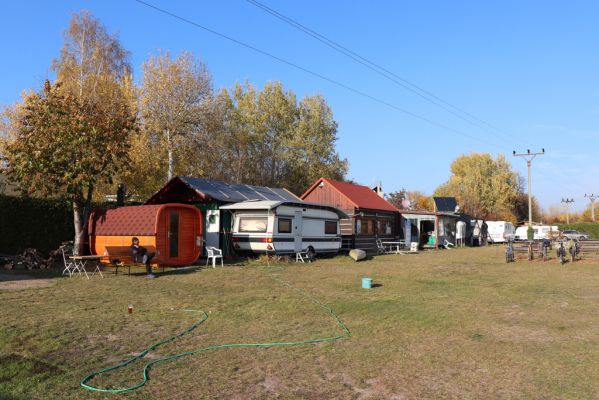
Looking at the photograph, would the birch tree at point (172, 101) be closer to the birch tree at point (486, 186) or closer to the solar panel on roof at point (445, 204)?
the solar panel on roof at point (445, 204)

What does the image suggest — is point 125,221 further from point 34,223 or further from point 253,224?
point 253,224

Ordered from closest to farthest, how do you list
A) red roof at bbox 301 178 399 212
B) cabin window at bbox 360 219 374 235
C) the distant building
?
cabin window at bbox 360 219 374 235, red roof at bbox 301 178 399 212, the distant building

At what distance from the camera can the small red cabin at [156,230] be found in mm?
18641

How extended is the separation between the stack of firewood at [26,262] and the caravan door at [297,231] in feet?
34.4

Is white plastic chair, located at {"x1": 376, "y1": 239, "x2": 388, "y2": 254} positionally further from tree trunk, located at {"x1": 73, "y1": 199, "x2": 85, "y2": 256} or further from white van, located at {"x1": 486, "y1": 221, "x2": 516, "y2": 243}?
white van, located at {"x1": 486, "y1": 221, "x2": 516, "y2": 243}

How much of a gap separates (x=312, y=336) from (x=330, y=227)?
61.6ft

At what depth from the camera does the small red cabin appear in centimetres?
1864

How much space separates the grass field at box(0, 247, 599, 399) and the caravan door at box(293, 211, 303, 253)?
9.08 meters

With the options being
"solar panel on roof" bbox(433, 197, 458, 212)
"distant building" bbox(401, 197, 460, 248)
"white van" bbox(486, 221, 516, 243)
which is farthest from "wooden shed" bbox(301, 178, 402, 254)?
"white van" bbox(486, 221, 516, 243)

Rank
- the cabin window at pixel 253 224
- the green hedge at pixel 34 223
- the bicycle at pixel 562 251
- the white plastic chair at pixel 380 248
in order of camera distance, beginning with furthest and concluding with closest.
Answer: the white plastic chair at pixel 380 248, the bicycle at pixel 562 251, the cabin window at pixel 253 224, the green hedge at pixel 34 223

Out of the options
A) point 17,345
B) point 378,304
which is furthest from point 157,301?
point 378,304

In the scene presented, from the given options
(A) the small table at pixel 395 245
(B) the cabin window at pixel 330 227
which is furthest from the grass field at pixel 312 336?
(A) the small table at pixel 395 245

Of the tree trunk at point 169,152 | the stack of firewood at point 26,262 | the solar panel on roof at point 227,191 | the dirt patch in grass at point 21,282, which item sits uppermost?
the tree trunk at point 169,152

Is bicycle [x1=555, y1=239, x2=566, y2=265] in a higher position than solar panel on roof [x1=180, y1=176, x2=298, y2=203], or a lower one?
lower
